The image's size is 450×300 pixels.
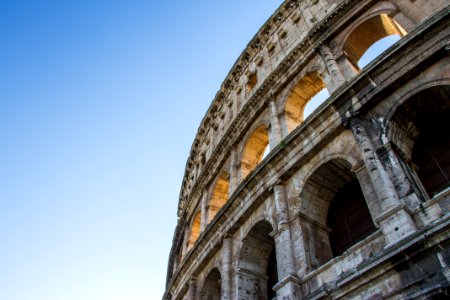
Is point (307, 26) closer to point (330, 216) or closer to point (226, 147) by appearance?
point (226, 147)

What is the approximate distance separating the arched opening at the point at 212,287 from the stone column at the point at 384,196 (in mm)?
5464

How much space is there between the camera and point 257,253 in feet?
30.7

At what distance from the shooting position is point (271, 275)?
928 cm

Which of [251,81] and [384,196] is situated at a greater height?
[251,81]

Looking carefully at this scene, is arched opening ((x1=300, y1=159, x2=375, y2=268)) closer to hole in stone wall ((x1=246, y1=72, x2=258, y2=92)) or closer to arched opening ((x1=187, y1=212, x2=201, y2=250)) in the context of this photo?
arched opening ((x1=187, y1=212, x2=201, y2=250))

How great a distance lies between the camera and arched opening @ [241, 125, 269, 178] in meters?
12.3

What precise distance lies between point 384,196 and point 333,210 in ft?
7.97

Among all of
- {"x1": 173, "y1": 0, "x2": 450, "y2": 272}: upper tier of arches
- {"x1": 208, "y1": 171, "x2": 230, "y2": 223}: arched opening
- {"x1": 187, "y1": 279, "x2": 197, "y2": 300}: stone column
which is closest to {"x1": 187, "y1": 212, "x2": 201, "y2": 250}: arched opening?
{"x1": 173, "y1": 0, "x2": 450, "y2": 272}: upper tier of arches

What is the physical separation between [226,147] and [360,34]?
5598mm

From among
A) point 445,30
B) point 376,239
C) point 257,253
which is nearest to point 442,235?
point 376,239

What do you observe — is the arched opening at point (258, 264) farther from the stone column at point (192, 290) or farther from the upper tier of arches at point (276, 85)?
the stone column at point (192, 290)

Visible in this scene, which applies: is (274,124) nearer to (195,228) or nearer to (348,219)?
(348,219)

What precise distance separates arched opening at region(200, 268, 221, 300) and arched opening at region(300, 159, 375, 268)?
11.9ft

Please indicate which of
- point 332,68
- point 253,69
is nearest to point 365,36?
point 332,68
